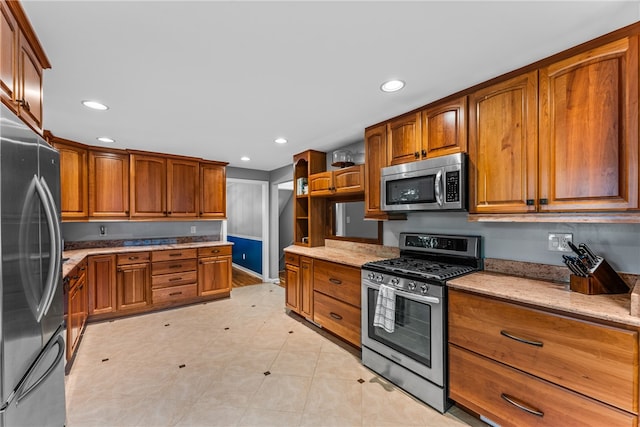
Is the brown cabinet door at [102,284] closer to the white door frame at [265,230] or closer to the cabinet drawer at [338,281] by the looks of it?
the white door frame at [265,230]

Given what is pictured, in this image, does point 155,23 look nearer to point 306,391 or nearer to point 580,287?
point 306,391

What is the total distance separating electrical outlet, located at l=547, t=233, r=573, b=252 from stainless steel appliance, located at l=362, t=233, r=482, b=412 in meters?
0.46

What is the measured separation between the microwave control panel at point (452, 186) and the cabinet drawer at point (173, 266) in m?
3.59

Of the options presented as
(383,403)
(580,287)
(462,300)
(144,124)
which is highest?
(144,124)

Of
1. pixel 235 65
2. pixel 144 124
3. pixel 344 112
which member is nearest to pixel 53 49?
pixel 235 65

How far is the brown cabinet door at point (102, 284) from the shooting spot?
3318 mm

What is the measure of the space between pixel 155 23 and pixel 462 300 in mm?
2365

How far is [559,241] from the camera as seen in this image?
6.07 ft

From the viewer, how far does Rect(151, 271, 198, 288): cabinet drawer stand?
3746 millimetres

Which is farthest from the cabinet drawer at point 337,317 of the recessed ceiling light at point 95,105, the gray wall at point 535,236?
the recessed ceiling light at point 95,105

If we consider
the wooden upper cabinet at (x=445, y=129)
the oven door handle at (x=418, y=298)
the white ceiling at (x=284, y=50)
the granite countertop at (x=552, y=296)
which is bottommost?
the oven door handle at (x=418, y=298)

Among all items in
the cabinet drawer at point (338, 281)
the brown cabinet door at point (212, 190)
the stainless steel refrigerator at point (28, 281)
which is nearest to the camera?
the stainless steel refrigerator at point (28, 281)

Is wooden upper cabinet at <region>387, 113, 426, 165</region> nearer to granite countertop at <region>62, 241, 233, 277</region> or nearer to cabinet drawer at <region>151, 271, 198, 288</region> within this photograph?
granite countertop at <region>62, 241, 233, 277</region>

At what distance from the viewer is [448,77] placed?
6.13 ft
